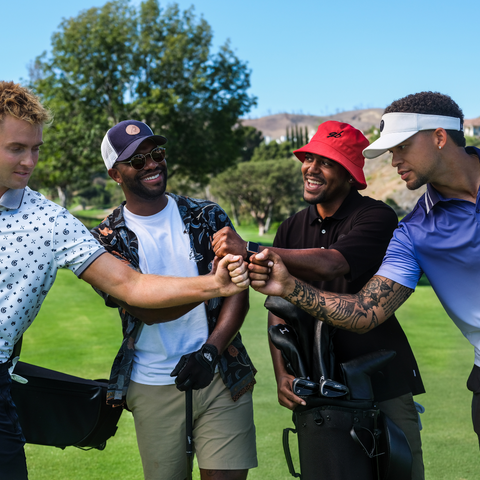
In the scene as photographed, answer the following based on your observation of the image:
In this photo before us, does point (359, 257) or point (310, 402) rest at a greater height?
point (359, 257)

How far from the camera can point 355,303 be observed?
259 centimetres

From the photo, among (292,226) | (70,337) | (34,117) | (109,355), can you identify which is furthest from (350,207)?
(70,337)

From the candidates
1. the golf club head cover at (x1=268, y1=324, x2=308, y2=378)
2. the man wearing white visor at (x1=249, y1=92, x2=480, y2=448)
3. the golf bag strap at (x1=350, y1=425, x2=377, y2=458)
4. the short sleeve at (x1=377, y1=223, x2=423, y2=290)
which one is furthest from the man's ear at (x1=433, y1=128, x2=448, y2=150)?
the golf bag strap at (x1=350, y1=425, x2=377, y2=458)

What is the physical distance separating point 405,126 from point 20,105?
1654 mm

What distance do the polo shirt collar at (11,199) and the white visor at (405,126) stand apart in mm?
1574

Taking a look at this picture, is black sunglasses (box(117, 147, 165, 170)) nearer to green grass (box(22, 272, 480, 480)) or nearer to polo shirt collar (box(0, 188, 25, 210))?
polo shirt collar (box(0, 188, 25, 210))

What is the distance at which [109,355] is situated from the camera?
25.7ft

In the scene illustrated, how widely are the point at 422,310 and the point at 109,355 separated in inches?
271

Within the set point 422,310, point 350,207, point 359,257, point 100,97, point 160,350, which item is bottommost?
point 422,310

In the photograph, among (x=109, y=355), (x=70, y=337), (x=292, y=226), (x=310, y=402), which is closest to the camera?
(x=310, y=402)

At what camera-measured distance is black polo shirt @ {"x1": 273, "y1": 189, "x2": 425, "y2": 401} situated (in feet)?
8.91

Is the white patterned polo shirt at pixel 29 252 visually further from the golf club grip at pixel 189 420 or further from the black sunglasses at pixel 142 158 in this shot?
the golf club grip at pixel 189 420

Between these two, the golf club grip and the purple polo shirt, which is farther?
the golf club grip

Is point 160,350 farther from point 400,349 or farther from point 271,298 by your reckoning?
point 400,349
